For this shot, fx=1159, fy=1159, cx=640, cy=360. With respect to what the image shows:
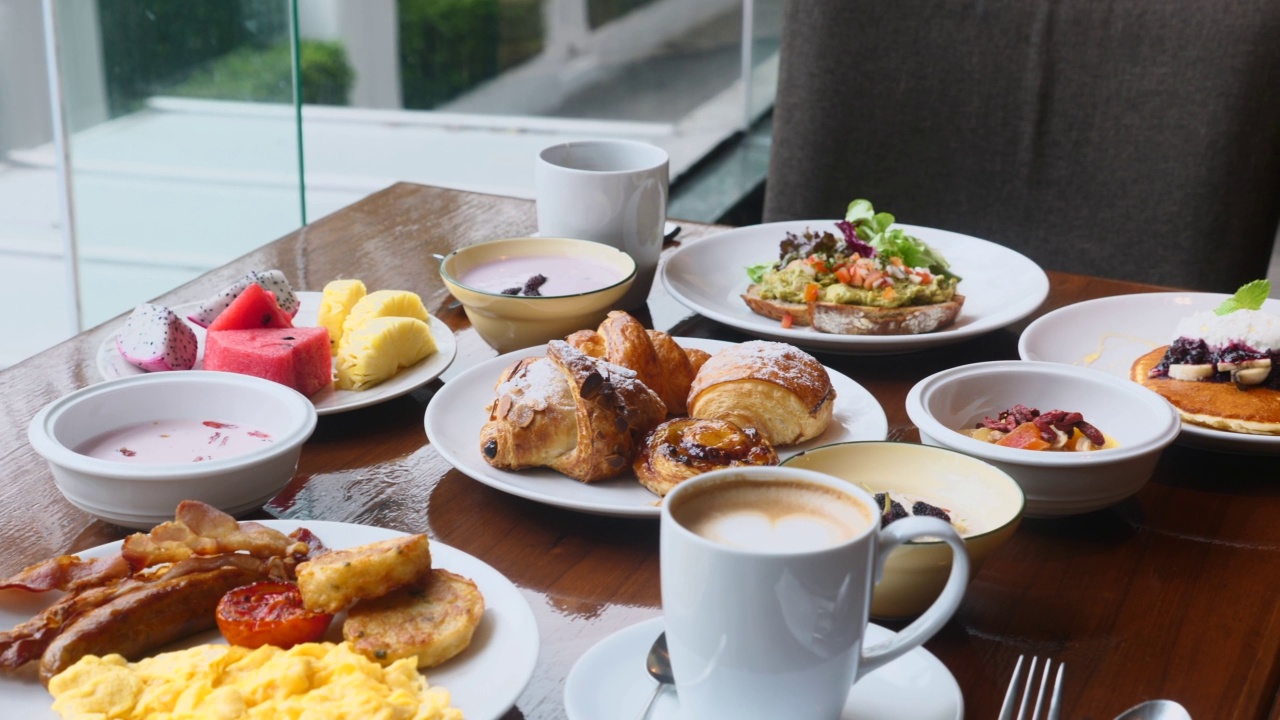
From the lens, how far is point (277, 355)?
121 centimetres

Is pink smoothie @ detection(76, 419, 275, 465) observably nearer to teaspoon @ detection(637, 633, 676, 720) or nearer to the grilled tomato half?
the grilled tomato half

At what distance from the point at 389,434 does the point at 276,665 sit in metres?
0.52

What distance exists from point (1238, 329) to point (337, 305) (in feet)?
3.38

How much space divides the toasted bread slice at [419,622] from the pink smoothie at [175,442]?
0.89 feet

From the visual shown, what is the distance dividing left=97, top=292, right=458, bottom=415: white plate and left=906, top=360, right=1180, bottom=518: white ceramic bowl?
531mm

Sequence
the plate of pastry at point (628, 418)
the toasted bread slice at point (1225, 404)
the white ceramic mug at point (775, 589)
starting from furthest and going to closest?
1. the toasted bread slice at point (1225, 404)
2. the plate of pastry at point (628, 418)
3. the white ceramic mug at point (775, 589)

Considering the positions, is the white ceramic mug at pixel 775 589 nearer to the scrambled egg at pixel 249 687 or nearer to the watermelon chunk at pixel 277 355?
the scrambled egg at pixel 249 687

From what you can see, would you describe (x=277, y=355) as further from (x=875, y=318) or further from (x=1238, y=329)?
(x=1238, y=329)

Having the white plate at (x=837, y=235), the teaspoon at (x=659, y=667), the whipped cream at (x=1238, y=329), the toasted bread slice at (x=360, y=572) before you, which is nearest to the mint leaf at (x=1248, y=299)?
the whipped cream at (x=1238, y=329)

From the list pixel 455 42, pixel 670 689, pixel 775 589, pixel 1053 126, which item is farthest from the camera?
pixel 455 42

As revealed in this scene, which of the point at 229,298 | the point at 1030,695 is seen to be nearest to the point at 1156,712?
the point at 1030,695

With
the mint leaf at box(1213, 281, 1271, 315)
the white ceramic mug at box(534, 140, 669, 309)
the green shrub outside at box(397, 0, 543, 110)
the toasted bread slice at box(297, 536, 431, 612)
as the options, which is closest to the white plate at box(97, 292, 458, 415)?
the white ceramic mug at box(534, 140, 669, 309)

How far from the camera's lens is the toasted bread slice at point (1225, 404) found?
1.20 meters

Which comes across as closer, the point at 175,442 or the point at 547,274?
the point at 175,442
